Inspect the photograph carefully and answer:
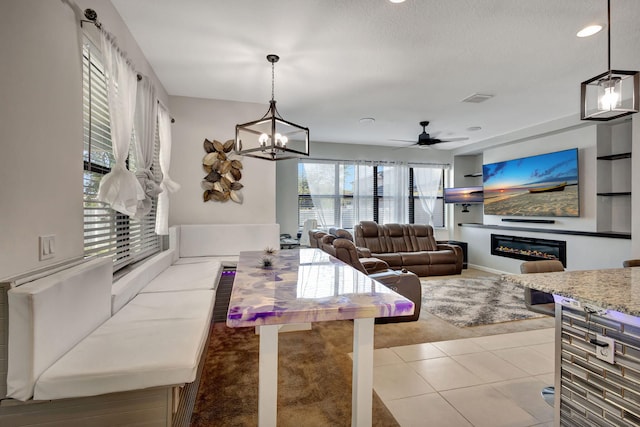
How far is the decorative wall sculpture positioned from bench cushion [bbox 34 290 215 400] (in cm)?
257

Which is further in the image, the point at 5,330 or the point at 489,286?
the point at 489,286

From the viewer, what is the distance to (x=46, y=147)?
63.2 inches

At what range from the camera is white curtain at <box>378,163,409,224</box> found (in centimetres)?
714

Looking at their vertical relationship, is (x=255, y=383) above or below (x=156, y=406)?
below

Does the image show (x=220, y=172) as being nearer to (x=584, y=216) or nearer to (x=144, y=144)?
(x=144, y=144)

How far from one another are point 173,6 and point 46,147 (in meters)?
1.38

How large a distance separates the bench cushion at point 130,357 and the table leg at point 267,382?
1.12 feet

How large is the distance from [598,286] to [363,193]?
562 centimetres

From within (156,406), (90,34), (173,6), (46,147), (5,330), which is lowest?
(156,406)

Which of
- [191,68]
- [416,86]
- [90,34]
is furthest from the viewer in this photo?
[416,86]

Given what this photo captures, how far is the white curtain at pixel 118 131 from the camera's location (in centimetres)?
208

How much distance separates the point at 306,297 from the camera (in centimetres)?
145

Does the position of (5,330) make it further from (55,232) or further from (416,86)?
(416,86)

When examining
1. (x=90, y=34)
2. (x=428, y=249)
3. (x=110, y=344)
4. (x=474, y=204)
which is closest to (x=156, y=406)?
(x=110, y=344)
